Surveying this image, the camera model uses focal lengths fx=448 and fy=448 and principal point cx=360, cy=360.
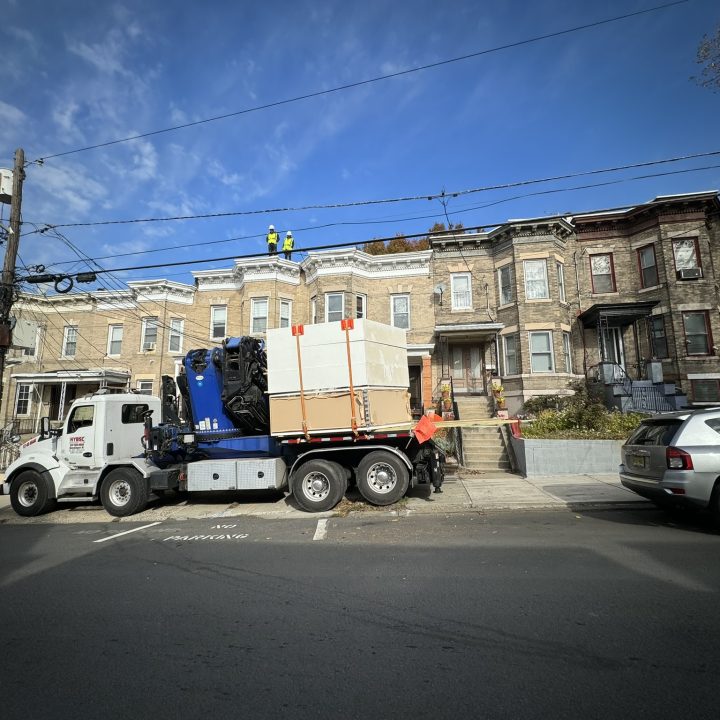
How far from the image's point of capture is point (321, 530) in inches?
290

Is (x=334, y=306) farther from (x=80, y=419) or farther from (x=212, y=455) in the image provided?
(x=80, y=419)

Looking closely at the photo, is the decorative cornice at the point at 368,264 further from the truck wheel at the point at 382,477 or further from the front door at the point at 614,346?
the truck wheel at the point at 382,477

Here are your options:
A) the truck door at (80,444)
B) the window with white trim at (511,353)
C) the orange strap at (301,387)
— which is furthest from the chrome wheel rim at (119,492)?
the window with white trim at (511,353)

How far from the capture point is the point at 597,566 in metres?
5.10

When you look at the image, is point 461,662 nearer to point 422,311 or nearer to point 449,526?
point 449,526

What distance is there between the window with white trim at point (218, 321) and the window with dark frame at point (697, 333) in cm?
2117

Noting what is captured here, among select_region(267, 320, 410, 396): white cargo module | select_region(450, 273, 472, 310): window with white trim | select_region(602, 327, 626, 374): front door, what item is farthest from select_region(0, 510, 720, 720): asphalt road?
select_region(450, 273, 472, 310): window with white trim

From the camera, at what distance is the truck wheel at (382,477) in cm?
870

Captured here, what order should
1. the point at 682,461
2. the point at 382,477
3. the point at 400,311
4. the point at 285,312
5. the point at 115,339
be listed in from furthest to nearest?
1. the point at 115,339
2. the point at 285,312
3. the point at 400,311
4. the point at 382,477
5. the point at 682,461

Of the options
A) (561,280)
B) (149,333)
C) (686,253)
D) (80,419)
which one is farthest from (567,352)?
(149,333)

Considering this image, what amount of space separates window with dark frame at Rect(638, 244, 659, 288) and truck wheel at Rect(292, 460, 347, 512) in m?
17.7

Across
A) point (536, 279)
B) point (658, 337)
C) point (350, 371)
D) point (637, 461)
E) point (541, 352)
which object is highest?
point (536, 279)

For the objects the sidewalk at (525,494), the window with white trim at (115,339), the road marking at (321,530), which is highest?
the window with white trim at (115,339)

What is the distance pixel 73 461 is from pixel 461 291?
16.8m
